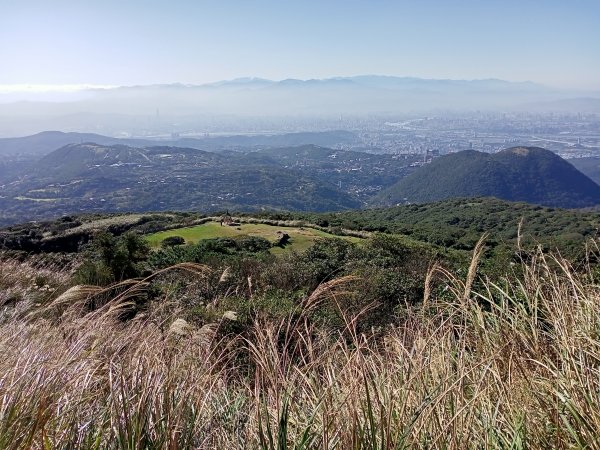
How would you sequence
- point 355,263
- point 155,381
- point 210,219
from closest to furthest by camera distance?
point 155,381 < point 355,263 < point 210,219

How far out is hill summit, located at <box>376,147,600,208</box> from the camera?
122938mm

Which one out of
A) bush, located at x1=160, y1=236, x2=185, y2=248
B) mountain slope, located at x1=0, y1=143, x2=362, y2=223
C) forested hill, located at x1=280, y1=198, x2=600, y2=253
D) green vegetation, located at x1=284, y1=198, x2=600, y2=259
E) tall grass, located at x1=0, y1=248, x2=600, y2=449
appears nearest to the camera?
tall grass, located at x1=0, y1=248, x2=600, y2=449

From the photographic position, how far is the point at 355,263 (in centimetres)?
1392

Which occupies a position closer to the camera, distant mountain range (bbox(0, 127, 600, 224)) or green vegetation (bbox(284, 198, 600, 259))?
green vegetation (bbox(284, 198, 600, 259))

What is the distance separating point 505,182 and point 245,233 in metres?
113

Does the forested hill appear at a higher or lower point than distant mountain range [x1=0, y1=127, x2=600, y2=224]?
higher

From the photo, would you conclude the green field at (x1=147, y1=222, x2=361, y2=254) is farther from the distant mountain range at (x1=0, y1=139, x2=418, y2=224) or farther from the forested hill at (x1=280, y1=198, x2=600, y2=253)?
the distant mountain range at (x1=0, y1=139, x2=418, y2=224)

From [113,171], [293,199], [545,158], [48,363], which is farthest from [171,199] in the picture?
[48,363]

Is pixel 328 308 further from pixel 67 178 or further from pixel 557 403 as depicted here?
pixel 67 178

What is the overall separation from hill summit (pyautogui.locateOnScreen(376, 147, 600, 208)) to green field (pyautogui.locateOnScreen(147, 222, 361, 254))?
314ft

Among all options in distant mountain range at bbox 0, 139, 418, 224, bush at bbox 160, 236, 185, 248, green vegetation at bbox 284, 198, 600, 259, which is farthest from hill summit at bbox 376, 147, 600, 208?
bush at bbox 160, 236, 185, 248

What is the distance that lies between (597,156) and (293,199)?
424 feet

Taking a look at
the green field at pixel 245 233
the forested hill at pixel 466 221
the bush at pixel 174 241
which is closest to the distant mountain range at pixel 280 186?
the forested hill at pixel 466 221

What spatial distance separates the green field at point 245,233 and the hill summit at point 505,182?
314 ft
